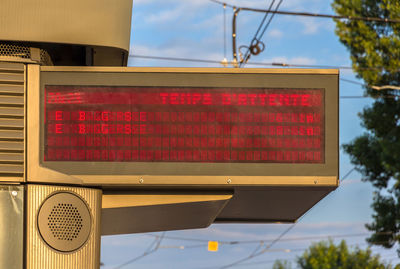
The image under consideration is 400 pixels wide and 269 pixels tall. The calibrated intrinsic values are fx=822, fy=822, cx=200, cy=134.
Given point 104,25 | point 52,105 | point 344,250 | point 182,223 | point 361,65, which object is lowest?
point 344,250

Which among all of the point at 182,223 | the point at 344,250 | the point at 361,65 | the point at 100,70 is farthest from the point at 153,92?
the point at 344,250

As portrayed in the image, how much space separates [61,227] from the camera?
4.54m

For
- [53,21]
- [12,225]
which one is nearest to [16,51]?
[53,21]

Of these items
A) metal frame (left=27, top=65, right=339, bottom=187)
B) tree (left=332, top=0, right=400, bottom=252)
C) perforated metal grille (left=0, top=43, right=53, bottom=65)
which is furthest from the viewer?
tree (left=332, top=0, right=400, bottom=252)

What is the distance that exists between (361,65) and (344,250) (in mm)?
45214

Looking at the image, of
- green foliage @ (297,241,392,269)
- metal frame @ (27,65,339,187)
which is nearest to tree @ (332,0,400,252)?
metal frame @ (27,65,339,187)

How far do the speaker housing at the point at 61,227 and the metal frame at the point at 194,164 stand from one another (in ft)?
0.35

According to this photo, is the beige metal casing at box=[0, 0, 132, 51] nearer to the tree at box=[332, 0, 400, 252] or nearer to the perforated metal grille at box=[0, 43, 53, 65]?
the perforated metal grille at box=[0, 43, 53, 65]

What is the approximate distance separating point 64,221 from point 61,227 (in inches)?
1.4

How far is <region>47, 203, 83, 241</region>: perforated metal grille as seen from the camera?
14.9 ft

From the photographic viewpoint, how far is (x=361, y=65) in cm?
2589

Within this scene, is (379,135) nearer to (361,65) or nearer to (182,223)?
(361,65)

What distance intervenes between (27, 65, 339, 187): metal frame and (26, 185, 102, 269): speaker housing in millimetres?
106

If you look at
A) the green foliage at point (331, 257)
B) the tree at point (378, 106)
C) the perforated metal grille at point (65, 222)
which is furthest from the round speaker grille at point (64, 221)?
the green foliage at point (331, 257)
